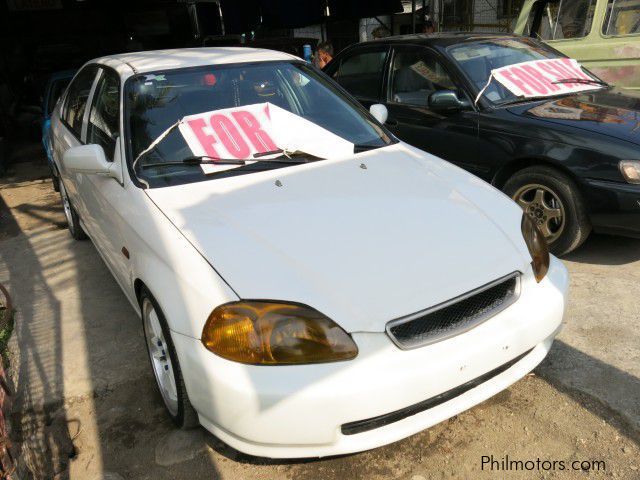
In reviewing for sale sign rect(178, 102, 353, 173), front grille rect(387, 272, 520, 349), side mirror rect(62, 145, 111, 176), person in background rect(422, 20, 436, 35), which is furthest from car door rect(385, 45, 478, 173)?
person in background rect(422, 20, 436, 35)

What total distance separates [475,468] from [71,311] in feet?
8.96

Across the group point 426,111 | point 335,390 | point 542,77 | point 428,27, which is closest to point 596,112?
point 542,77

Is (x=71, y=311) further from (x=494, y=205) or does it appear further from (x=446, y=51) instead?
(x=446, y=51)

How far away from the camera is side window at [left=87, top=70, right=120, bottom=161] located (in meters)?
2.84

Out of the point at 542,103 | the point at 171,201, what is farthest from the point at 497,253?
the point at 542,103

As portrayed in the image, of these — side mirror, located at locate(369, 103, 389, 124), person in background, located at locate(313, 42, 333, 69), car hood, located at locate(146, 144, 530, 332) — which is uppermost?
side mirror, located at locate(369, 103, 389, 124)

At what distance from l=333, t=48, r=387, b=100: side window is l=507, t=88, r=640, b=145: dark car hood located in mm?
1327

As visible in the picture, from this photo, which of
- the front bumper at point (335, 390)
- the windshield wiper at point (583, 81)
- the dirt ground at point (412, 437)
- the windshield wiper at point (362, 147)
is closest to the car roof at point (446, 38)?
the windshield wiper at point (583, 81)

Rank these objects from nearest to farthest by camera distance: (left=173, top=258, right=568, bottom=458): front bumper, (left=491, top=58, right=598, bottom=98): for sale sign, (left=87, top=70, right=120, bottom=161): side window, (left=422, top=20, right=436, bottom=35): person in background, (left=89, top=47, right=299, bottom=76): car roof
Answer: (left=173, top=258, right=568, bottom=458): front bumper, (left=87, top=70, right=120, bottom=161): side window, (left=89, top=47, right=299, bottom=76): car roof, (left=491, top=58, right=598, bottom=98): for sale sign, (left=422, top=20, right=436, bottom=35): person in background

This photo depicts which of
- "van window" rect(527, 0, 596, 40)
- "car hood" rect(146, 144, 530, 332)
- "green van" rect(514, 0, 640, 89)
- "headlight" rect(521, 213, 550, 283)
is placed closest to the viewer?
"car hood" rect(146, 144, 530, 332)

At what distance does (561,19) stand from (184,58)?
4.57 meters

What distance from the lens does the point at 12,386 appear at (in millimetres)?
2785

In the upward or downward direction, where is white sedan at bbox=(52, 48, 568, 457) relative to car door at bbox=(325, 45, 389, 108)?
downward

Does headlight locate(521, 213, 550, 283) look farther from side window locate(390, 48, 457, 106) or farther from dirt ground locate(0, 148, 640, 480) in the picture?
side window locate(390, 48, 457, 106)
